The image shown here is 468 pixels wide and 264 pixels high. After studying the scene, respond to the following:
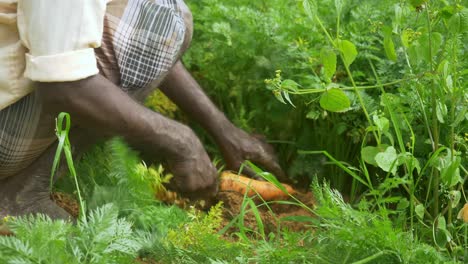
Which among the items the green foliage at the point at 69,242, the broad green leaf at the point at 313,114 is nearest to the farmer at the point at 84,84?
the broad green leaf at the point at 313,114

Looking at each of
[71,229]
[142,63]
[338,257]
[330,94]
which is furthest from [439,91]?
[71,229]

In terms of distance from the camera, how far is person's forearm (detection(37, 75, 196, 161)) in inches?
120

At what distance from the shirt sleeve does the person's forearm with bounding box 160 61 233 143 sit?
100 centimetres

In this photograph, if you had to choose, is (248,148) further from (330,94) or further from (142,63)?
(330,94)

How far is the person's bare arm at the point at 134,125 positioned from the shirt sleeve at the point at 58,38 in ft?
0.18

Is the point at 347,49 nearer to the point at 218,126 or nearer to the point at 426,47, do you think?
the point at 426,47

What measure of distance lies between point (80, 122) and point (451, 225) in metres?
1.30

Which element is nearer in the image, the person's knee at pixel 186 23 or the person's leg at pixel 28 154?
the person's leg at pixel 28 154

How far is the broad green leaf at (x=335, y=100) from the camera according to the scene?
288 centimetres

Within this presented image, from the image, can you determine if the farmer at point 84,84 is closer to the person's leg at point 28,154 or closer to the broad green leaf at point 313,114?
the person's leg at point 28,154

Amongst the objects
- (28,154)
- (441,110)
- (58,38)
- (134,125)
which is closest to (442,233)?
(441,110)

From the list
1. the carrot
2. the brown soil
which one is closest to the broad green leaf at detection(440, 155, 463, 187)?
the carrot

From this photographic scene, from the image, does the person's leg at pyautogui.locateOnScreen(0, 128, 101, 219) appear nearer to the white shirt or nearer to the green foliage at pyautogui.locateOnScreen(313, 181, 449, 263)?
the white shirt

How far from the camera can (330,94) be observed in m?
2.89
